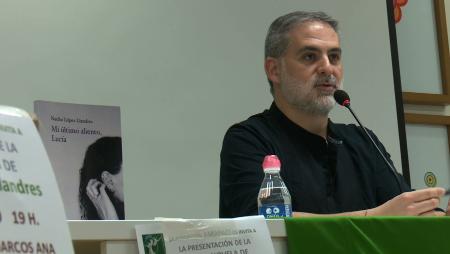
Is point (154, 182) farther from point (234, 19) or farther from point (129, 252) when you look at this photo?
point (129, 252)

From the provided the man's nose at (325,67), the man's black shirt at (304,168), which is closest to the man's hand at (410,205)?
the man's black shirt at (304,168)

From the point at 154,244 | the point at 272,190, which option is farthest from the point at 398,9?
the point at 154,244

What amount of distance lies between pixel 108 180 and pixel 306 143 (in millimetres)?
640

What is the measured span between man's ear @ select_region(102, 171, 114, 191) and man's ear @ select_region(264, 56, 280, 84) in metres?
0.66

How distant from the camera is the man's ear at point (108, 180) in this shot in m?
2.47

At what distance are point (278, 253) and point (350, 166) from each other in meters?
1.06

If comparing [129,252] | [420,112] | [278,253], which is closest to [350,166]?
[278,253]

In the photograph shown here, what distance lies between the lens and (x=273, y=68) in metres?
2.72

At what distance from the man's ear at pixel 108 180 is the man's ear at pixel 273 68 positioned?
2.16 feet

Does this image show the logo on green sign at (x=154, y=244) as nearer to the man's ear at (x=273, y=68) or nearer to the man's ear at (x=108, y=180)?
the man's ear at (x=108, y=180)

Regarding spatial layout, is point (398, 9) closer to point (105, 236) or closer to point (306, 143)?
point (306, 143)

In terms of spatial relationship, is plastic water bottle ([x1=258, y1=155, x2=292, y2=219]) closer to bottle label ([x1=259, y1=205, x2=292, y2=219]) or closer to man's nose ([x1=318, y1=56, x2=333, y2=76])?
bottle label ([x1=259, y1=205, x2=292, y2=219])

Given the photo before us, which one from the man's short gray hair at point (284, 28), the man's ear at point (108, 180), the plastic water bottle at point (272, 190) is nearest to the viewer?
the plastic water bottle at point (272, 190)

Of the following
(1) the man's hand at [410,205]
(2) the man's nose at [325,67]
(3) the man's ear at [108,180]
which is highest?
(2) the man's nose at [325,67]
